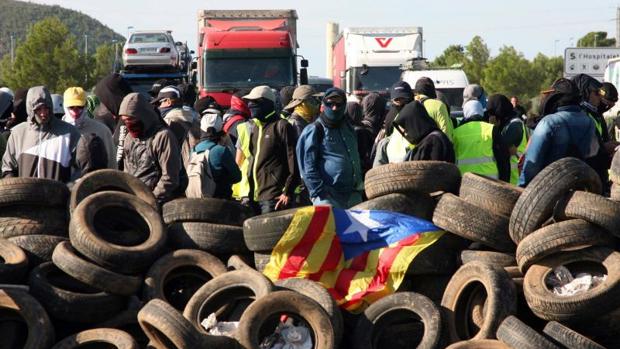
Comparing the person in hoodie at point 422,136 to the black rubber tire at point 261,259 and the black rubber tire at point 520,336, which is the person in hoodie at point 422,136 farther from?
the black rubber tire at point 520,336

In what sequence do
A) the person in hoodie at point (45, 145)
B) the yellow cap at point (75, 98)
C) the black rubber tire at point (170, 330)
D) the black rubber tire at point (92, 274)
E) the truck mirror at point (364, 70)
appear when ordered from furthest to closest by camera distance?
the truck mirror at point (364, 70)
the yellow cap at point (75, 98)
the person in hoodie at point (45, 145)
the black rubber tire at point (92, 274)
the black rubber tire at point (170, 330)

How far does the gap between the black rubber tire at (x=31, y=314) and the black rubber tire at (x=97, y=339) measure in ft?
0.38

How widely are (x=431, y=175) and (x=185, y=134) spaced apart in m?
3.69

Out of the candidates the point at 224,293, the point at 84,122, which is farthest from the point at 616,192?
the point at 84,122

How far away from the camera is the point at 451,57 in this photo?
89.4 m

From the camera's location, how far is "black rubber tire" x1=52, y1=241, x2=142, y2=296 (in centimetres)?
845

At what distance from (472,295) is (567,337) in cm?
104

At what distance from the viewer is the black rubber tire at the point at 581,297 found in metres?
7.56

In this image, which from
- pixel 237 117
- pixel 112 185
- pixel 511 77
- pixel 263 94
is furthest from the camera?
pixel 511 77

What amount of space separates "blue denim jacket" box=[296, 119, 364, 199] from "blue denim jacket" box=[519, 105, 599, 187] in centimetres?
158

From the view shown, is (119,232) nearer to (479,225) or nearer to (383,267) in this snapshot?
(383,267)

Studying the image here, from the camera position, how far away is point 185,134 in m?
12.0

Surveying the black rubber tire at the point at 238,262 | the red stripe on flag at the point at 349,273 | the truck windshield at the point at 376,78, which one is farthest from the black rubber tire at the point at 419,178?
the truck windshield at the point at 376,78

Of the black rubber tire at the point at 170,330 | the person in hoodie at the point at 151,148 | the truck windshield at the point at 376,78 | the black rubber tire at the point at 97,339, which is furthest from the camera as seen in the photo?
the truck windshield at the point at 376,78
